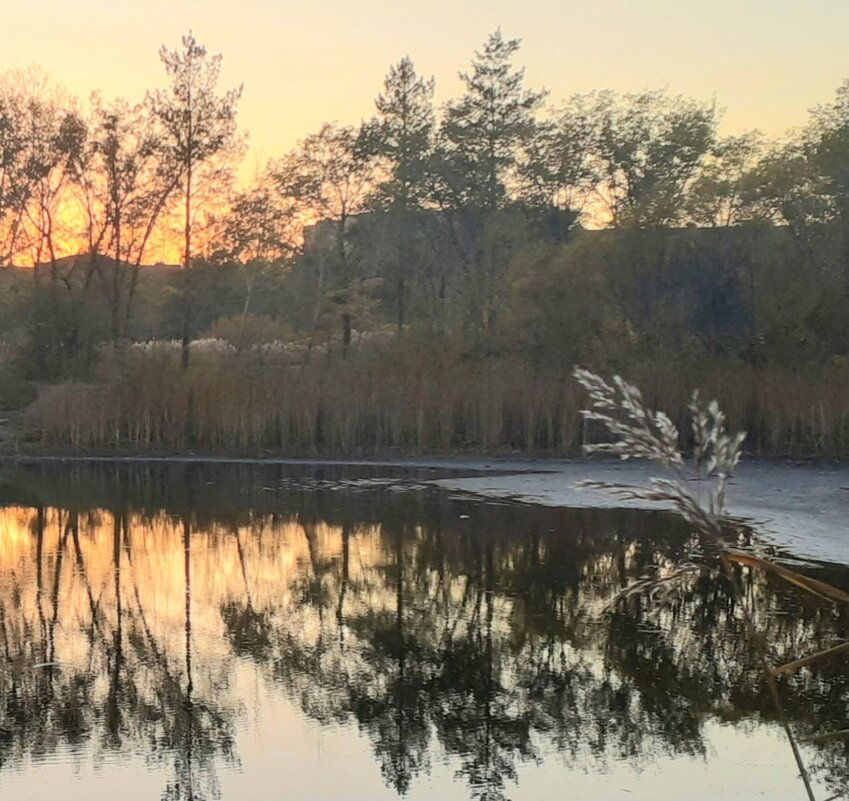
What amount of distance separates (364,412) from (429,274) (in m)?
17.4

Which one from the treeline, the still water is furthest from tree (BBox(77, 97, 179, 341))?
the still water

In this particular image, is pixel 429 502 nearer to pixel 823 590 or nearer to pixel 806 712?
pixel 806 712

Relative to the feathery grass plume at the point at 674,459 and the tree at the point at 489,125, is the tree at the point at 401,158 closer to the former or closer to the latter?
the tree at the point at 489,125

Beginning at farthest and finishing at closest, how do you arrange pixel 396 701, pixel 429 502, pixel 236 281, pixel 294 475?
pixel 236 281 < pixel 294 475 < pixel 429 502 < pixel 396 701

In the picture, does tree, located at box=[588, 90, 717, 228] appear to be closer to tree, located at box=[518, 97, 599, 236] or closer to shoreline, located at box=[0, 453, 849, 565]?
tree, located at box=[518, 97, 599, 236]

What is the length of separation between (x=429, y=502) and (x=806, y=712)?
9474 mm

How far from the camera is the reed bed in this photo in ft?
73.5

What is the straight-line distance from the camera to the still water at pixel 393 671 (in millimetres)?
5395

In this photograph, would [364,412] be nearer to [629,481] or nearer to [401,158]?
[629,481]

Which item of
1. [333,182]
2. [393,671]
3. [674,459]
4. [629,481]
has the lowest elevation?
[393,671]

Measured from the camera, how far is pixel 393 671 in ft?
23.4

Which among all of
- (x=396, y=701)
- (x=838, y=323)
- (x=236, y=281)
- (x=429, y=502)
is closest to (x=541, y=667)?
(x=396, y=701)

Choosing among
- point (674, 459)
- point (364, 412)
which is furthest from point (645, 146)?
point (674, 459)

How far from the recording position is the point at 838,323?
28234mm
